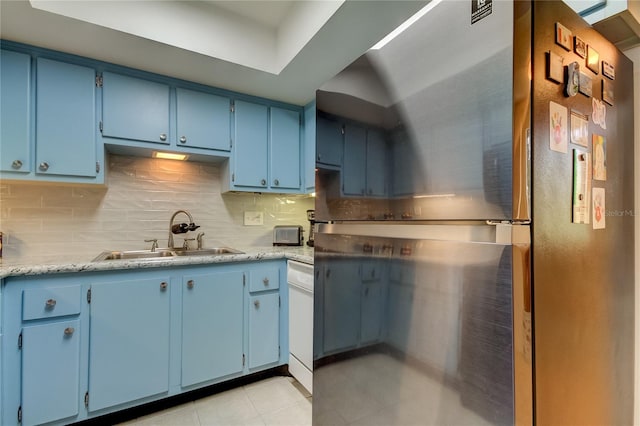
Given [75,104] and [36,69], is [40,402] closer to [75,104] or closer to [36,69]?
[75,104]

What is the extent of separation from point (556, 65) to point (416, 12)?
34.0 inches

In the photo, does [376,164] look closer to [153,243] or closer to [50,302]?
[50,302]

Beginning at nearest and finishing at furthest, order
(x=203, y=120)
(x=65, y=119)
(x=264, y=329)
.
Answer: (x=65, y=119) < (x=264, y=329) < (x=203, y=120)

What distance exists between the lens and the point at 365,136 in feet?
3.20

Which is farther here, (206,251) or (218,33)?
(206,251)

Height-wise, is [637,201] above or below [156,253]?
above

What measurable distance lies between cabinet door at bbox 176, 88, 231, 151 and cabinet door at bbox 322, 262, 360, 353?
1431 mm

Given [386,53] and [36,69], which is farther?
[36,69]

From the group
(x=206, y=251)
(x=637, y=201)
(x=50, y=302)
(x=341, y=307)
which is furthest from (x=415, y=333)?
(x=206, y=251)

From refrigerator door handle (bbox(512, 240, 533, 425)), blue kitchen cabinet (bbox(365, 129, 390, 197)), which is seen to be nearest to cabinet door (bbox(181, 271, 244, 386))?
blue kitchen cabinet (bbox(365, 129, 390, 197))

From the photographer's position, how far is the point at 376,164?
93 centimetres

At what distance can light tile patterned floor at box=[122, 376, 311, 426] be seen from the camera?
161 centimetres

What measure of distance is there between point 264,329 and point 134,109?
1646mm

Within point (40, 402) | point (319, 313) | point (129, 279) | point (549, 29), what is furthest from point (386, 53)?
point (40, 402)
